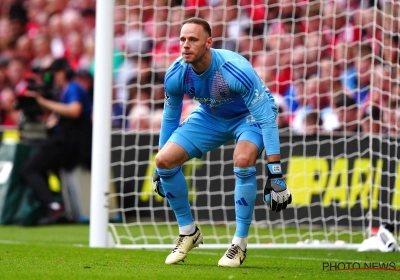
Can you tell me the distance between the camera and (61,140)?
13.4m

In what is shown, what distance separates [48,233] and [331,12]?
14.9ft

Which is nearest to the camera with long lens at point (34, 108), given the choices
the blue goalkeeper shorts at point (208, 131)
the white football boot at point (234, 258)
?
the blue goalkeeper shorts at point (208, 131)

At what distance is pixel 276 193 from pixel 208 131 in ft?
3.32

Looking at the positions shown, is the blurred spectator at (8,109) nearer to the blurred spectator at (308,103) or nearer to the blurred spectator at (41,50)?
the blurred spectator at (41,50)

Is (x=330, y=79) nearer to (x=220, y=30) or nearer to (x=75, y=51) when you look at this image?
(x=220, y=30)

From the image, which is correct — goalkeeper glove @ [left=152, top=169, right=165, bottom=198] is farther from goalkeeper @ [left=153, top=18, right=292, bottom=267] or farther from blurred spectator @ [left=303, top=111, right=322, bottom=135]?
blurred spectator @ [left=303, top=111, right=322, bottom=135]

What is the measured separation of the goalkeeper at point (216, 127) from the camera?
689 centimetres

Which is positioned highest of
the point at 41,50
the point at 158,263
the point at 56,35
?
the point at 56,35

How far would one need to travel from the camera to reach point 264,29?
11836 millimetres

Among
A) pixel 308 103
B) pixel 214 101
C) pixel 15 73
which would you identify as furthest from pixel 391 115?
pixel 15 73

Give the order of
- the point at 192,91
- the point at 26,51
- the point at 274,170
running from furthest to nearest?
the point at 26,51, the point at 192,91, the point at 274,170

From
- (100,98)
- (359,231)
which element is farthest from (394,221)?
(100,98)

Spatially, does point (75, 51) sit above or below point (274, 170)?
above

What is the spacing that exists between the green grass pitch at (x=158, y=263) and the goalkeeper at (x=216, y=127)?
40cm
